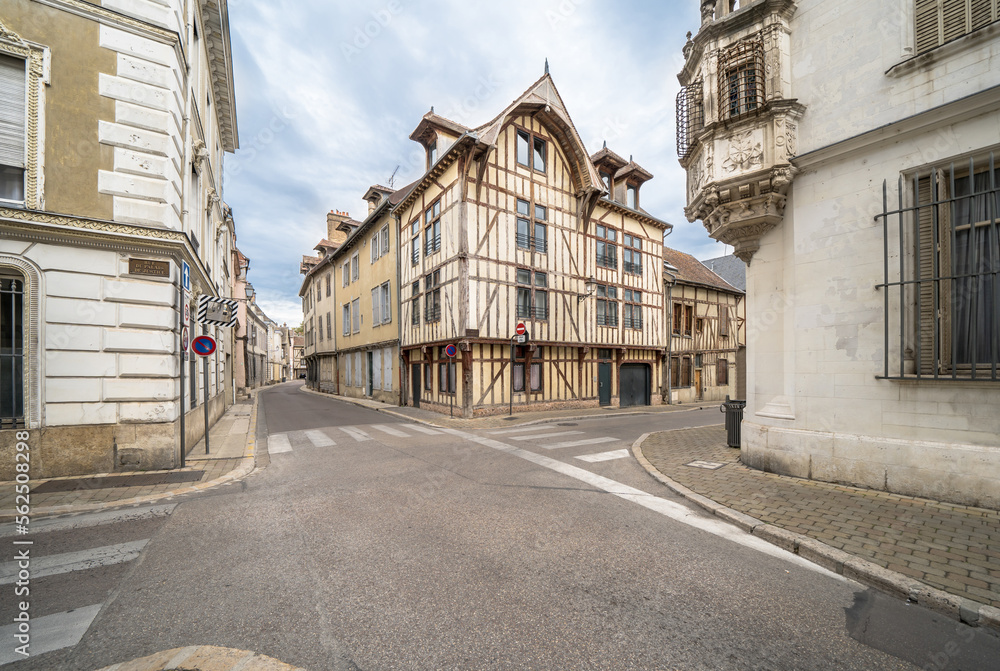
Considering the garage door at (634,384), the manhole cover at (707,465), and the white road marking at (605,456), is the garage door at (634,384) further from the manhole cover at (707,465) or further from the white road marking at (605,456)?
the manhole cover at (707,465)

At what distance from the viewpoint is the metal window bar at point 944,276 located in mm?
4844

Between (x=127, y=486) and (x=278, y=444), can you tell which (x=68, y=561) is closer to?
(x=127, y=486)

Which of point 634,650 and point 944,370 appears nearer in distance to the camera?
point 634,650

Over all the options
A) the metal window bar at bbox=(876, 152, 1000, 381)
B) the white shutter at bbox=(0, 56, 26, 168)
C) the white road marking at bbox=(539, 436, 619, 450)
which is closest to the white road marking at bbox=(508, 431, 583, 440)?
the white road marking at bbox=(539, 436, 619, 450)

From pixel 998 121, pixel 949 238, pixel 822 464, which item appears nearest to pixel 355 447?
pixel 822 464

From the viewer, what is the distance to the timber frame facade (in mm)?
14547

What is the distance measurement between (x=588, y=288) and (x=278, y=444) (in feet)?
42.3

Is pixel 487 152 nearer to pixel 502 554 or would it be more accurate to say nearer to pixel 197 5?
pixel 197 5

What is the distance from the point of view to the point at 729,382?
946 inches

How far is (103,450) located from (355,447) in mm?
4036

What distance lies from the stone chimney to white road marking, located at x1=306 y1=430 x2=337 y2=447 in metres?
24.0

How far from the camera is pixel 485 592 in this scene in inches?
125

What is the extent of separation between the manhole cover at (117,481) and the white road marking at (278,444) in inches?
83.2

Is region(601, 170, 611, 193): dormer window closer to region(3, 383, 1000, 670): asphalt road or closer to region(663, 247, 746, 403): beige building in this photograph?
region(663, 247, 746, 403): beige building
